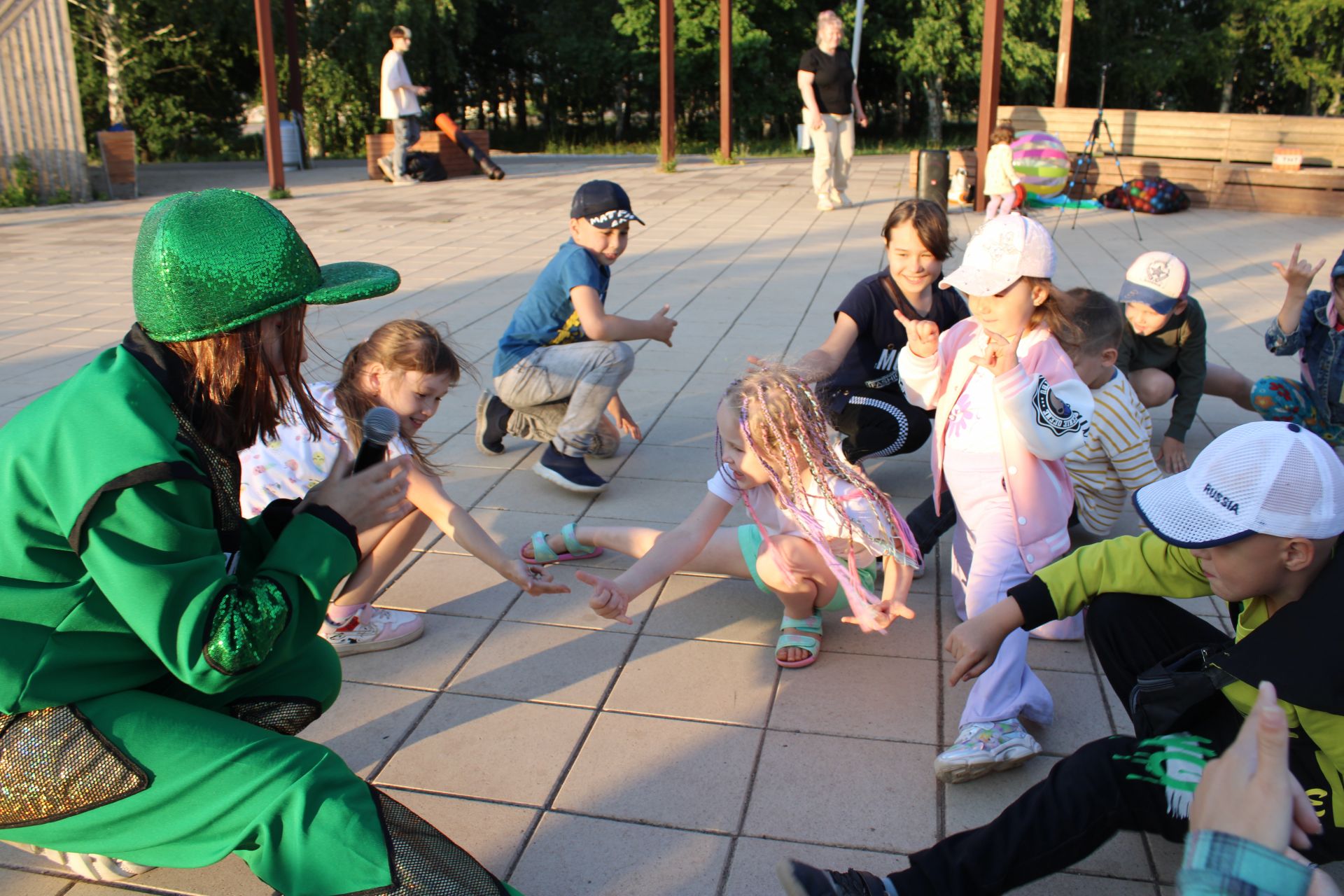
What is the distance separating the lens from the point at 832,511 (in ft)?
9.89

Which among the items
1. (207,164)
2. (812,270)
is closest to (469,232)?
(812,270)

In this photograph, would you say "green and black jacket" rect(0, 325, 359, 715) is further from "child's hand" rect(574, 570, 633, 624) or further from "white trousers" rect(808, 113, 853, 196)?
"white trousers" rect(808, 113, 853, 196)

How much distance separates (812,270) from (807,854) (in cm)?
692

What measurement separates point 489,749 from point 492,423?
2.18 m

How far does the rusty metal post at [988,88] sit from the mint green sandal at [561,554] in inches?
389

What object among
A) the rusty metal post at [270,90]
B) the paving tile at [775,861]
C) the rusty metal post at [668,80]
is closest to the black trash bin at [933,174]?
the rusty metal post at [668,80]

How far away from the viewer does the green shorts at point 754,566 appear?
3152mm

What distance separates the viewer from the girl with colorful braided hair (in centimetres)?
295

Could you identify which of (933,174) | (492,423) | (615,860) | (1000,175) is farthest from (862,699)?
(933,174)

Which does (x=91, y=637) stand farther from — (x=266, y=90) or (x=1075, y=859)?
(x=266, y=90)

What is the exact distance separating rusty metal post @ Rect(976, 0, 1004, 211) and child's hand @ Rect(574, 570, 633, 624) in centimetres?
1062

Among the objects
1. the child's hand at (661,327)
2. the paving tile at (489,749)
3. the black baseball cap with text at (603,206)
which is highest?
the black baseball cap with text at (603,206)

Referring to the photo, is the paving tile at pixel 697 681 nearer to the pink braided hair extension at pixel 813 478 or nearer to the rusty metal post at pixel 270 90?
the pink braided hair extension at pixel 813 478

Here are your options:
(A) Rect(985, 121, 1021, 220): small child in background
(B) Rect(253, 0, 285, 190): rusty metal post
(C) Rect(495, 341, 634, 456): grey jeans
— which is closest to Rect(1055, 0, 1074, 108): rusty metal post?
(A) Rect(985, 121, 1021, 220): small child in background
